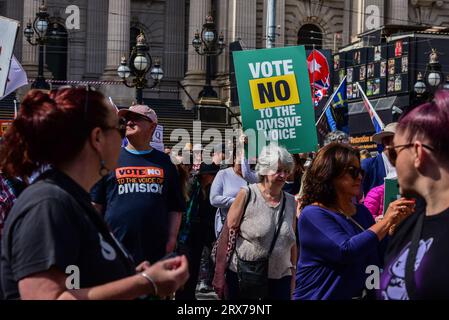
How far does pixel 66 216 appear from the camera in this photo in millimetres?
3270

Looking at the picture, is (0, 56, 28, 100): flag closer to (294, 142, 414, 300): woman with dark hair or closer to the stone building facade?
(294, 142, 414, 300): woman with dark hair

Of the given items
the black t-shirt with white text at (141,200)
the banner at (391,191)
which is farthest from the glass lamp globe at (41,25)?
the banner at (391,191)

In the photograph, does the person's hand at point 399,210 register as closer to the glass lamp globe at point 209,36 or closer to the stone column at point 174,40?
the glass lamp globe at point 209,36

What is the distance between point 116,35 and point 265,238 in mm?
35467

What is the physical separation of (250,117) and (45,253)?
701 cm

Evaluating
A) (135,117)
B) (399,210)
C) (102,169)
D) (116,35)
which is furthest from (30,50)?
(102,169)

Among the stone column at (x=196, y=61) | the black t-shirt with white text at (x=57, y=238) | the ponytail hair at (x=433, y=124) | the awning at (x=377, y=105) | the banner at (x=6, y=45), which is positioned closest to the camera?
the black t-shirt with white text at (x=57, y=238)

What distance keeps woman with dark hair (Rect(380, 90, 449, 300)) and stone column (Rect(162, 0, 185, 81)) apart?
4192 cm

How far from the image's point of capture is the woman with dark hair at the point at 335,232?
17.2ft

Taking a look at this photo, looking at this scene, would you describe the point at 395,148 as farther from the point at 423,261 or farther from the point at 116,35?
the point at 116,35

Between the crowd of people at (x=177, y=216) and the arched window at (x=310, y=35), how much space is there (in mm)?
37379

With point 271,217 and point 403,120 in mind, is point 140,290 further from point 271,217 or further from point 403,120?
point 271,217

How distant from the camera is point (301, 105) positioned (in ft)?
33.3
